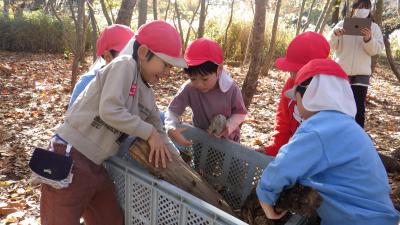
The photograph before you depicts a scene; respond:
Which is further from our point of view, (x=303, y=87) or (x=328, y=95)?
(x=303, y=87)

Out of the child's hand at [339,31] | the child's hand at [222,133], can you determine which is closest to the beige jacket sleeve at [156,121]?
the child's hand at [222,133]

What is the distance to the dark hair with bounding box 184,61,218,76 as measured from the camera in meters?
2.40

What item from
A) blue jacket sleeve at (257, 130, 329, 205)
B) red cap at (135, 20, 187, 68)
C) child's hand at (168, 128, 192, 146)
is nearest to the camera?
blue jacket sleeve at (257, 130, 329, 205)

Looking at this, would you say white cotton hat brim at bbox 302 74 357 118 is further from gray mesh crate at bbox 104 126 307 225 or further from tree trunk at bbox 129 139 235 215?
tree trunk at bbox 129 139 235 215

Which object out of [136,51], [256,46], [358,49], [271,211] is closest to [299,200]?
[271,211]

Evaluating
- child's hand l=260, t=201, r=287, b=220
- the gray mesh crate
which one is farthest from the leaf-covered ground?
child's hand l=260, t=201, r=287, b=220

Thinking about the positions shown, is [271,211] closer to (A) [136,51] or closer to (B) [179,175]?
(B) [179,175]

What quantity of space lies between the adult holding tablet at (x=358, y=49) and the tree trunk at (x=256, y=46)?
137 centimetres

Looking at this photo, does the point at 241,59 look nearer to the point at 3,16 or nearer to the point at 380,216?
the point at 3,16

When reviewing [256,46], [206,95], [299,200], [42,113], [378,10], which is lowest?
[42,113]

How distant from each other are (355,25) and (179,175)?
2.83m

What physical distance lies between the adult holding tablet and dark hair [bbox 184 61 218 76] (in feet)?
6.79

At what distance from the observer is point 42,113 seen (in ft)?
16.6

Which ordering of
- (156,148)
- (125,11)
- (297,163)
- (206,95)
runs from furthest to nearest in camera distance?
(125,11) → (206,95) → (156,148) → (297,163)
